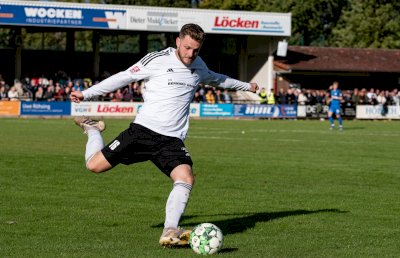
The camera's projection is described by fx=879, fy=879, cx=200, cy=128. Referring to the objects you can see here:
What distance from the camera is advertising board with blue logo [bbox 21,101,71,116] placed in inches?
1800

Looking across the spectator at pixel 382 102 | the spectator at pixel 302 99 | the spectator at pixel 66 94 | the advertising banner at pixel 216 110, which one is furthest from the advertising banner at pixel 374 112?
the spectator at pixel 66 94

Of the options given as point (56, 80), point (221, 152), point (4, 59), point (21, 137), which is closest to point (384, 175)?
point (221, 152)

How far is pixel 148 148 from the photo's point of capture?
29.2 ft

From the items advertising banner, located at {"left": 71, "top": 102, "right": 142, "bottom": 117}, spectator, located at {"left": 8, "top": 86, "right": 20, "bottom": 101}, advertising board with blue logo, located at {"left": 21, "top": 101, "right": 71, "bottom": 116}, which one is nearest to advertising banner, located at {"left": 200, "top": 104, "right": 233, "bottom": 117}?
advertising banner, located at {"left": 71, "top": 102, "right": 142, "bottom": 117}

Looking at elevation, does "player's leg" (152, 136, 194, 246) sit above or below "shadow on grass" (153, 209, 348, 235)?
above

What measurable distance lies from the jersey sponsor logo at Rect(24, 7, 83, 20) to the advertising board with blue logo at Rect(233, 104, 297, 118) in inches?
454

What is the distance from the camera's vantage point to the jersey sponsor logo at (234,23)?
57.6 metres

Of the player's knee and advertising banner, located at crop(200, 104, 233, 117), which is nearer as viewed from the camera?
the player's knee

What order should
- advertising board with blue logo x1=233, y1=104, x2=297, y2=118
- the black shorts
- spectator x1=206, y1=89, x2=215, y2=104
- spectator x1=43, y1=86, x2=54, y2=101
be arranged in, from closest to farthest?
the black shorts
spectator x1=43, y1=86, x2=54, y2=101
advertising board with blue logo x1=233, y1=104, x2=297, y2=118
spectator x1=206, y1=89, x2=215, y2=104

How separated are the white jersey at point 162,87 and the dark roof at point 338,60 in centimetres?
5438

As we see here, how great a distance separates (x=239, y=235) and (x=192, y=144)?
1687 cm

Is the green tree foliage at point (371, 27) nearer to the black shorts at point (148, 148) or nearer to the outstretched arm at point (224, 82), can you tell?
the outstretched arm at point (224, 82)

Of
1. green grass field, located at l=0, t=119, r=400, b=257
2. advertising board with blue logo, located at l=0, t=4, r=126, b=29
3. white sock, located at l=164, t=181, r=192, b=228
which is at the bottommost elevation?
green grass field, located at l=0, t=119, r=400, b=257

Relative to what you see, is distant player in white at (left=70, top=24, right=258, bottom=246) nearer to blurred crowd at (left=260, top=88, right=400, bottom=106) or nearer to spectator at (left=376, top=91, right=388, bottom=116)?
blurred crowd at (left=260, top=88, right=400, bottom=106)
